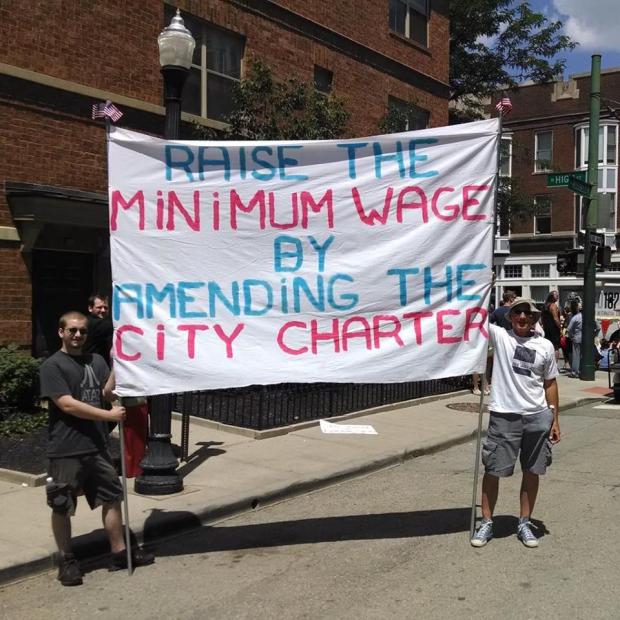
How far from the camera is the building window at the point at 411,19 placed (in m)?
18.2

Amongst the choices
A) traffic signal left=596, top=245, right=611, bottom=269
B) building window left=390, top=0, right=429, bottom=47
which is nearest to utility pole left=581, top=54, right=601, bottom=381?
traffic signal left=596, top=245, right=611, bottom=269

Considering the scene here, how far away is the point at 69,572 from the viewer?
467 centimetres

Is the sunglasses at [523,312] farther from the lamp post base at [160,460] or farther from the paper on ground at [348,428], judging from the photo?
the paper on ground at [348,428]

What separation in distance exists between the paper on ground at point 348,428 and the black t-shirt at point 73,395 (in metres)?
5.21

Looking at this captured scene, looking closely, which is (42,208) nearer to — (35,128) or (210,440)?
(35,128)

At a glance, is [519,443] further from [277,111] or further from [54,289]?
[277,111]

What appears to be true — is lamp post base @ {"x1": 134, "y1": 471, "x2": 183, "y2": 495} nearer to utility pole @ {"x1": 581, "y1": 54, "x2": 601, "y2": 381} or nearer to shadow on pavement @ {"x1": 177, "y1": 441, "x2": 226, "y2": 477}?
shadow on pavement @ {"x1": 177, "y1": 441, "x2": 226, "y2": 477}

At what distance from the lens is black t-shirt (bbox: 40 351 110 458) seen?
4508mm

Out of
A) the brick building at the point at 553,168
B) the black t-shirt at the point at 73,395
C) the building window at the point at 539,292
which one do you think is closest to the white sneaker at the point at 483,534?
the black t-shirt at the point at 73,395

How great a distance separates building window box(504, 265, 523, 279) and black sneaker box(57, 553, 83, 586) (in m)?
39.2

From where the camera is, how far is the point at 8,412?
348 inches

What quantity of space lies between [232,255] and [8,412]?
5.02m

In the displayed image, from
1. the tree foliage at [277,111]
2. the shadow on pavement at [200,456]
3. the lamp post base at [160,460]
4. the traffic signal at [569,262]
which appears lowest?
the shadow on pavement at [200,456]

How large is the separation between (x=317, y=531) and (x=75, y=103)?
25.8 feet
